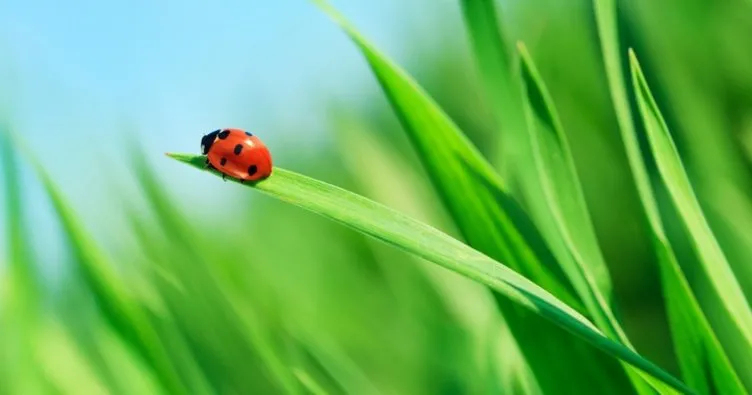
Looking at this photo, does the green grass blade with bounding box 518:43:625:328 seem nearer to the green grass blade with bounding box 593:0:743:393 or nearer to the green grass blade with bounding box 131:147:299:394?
the green grass blade with bounding box 593:0:743:393

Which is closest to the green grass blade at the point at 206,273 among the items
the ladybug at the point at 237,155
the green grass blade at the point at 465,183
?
the ladybug at the point at 237,155

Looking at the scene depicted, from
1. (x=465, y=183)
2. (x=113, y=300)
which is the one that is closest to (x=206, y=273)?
(x=113, y=300)

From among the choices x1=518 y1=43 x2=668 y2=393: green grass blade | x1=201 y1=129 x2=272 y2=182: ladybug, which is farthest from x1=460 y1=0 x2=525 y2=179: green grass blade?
x1=201 y1=129 x2=272 y2=182: ladybug

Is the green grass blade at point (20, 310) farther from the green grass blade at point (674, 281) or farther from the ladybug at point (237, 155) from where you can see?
the green grass blade at point (674, 281)

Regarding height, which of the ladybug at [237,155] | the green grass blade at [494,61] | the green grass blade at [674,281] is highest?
the ladybug at [237,155]

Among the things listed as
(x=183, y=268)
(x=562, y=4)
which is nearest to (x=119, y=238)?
(x=183, y=268)

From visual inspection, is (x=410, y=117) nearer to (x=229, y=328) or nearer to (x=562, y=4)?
(x=229, y=328)
